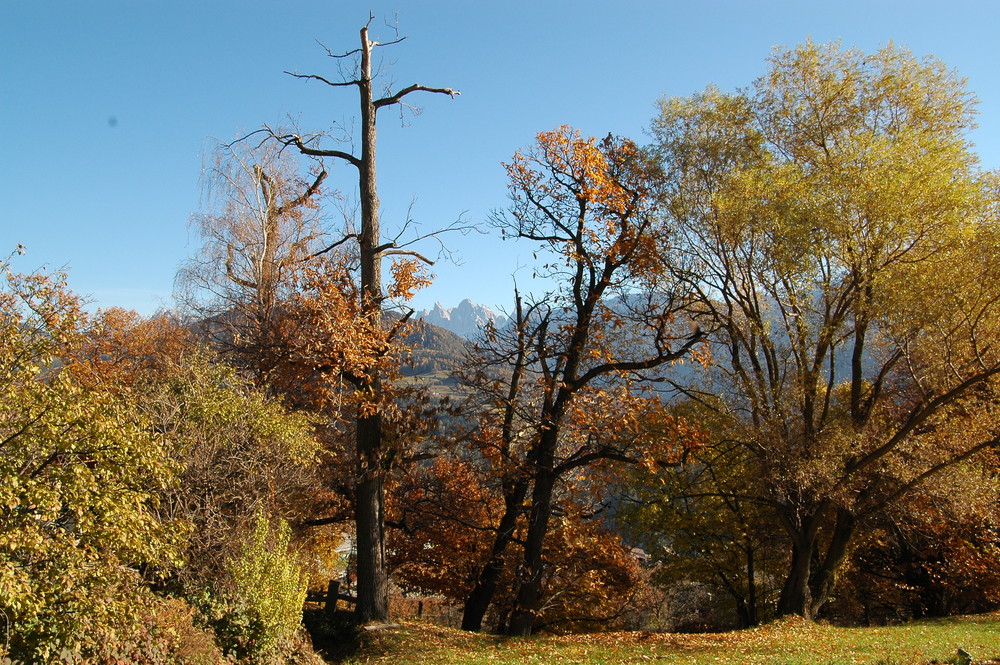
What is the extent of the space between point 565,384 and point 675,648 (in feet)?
16.8

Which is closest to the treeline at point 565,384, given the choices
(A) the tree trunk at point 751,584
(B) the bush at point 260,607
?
(B) the bush at point 260,607

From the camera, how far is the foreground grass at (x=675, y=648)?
9.91 meters

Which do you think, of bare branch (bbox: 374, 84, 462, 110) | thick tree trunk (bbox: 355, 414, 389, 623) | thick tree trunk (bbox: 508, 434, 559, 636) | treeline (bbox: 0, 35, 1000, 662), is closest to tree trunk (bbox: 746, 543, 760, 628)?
treeline (bbox: 0, 35, 1000, 662)

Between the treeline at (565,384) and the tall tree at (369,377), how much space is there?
0.23 feet

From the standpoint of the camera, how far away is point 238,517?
10.0 m

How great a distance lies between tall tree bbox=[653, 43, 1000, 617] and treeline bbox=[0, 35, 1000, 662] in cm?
7

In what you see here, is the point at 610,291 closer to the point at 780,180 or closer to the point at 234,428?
the point at 780,180

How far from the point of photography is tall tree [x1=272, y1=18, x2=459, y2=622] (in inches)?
468

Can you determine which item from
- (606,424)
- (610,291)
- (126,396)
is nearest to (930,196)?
(610,291)

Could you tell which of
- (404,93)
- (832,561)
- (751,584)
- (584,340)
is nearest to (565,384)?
(584,340)

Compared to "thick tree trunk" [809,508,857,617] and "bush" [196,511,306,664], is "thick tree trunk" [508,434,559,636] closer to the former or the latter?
"bush" [196,511,306,664]

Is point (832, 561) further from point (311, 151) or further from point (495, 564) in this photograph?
point (311, 151)

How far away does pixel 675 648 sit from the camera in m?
11.3

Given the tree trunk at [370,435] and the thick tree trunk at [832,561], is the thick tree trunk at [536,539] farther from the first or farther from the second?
the thick tree trunk at [832,561]
